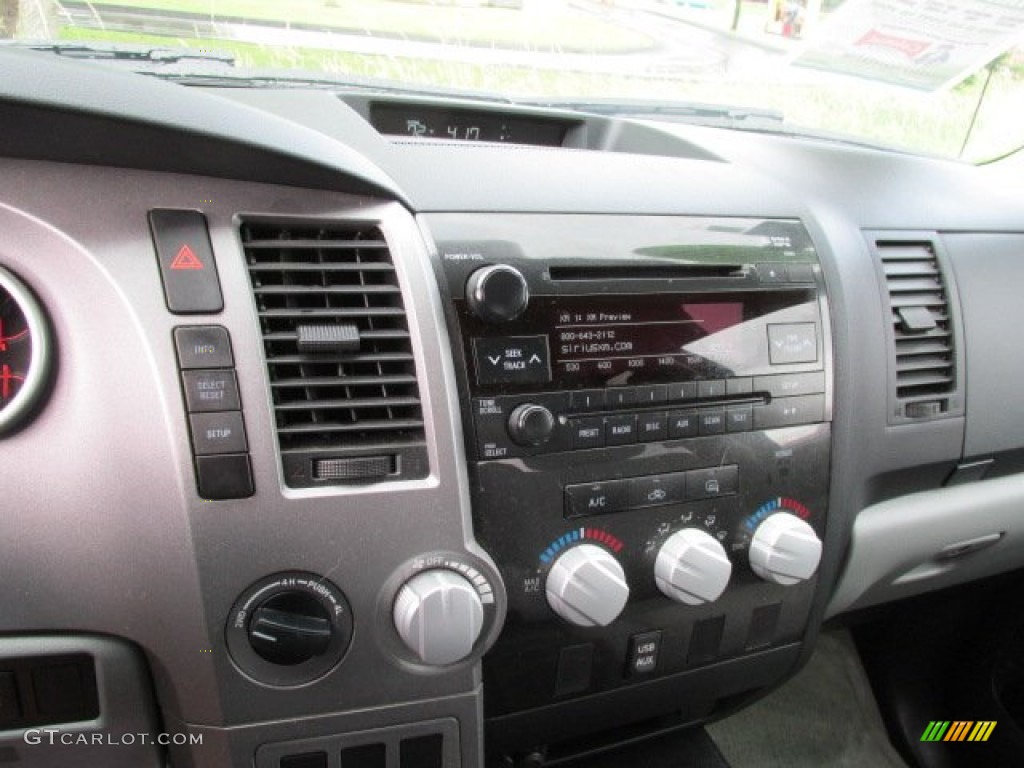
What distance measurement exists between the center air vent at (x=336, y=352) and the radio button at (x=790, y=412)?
0.44m

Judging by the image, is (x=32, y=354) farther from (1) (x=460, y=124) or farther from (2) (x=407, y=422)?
(1) (x=460, y=124)

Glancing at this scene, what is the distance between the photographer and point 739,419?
3.31ft

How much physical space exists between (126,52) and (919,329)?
1.15 meters

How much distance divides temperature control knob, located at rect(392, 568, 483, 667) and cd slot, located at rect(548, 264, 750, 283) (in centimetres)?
35

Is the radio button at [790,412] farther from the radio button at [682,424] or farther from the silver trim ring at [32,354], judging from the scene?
the silver trim ring at [32,354]

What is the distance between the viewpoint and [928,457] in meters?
1.22

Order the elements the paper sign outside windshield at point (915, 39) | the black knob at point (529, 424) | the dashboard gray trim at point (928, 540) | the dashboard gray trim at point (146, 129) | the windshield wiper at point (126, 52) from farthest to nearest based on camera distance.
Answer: the paper sign outside windshield at point (915, 39)
the dashboard gray trim at point (928, 540)
the windshield wiper at point (126, 52)
the black knob at point (529, 424)
the dashboard gray trim at point (146, 129)

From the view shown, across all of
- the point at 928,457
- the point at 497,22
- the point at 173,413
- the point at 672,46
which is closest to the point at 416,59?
the point at 497,22

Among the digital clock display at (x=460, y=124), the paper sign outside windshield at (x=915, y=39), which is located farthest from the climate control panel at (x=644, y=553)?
the paper sign outside windshield at (x=915, y=39)

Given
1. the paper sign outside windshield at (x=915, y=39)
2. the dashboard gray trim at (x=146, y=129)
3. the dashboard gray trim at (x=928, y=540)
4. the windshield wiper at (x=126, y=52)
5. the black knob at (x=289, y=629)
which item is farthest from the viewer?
the paper sign outside windshield at (x=915, y=39)

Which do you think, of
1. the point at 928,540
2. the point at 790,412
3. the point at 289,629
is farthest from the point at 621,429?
the point at 928,540

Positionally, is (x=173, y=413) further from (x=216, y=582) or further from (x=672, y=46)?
(x=672, y=46)

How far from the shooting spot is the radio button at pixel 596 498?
3.03 ft

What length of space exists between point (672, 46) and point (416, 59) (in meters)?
0.49
